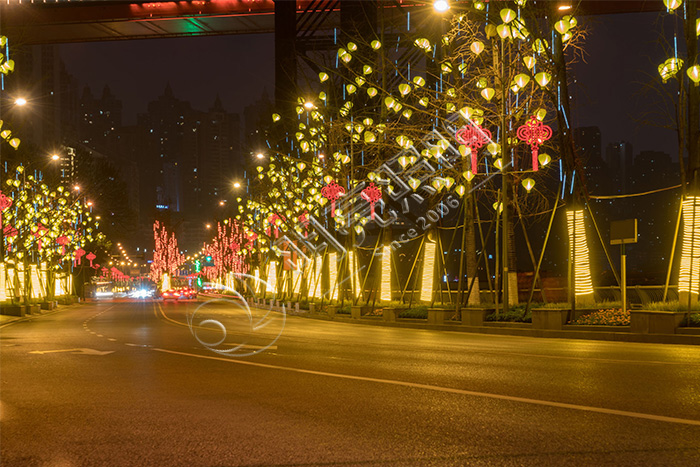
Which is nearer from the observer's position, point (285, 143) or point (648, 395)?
point (648, 395)

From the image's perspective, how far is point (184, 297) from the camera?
85.4m

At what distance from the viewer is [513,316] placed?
2191cm

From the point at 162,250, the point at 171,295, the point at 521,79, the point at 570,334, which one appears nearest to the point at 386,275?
the point at 570,334

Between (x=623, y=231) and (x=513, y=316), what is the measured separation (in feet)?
13.0

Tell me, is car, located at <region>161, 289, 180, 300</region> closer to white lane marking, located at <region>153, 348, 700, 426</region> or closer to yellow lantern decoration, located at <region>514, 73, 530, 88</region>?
yellow lantern decoration, located at <region>514, 73, 530, 88</region>

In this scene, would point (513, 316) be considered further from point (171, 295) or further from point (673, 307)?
point (171, 295)

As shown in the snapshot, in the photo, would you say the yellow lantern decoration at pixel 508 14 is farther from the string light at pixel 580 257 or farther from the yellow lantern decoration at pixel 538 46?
the string light at pixel 580 257

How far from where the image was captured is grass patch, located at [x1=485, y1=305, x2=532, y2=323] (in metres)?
21.5

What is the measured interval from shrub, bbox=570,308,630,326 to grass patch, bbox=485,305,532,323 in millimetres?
1913

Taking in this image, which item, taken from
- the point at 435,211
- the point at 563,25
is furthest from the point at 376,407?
the point at 435,211

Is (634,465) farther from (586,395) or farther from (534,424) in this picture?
(586,395)

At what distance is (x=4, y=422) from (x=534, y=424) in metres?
5.18

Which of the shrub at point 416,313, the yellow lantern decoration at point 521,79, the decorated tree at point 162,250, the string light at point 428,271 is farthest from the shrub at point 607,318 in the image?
the decorated tree at point 162,250

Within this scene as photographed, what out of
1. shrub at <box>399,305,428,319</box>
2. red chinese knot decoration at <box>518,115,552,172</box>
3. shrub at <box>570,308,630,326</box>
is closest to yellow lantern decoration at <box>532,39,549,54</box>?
red chinese knot decoration at <box>518,115,552,172</box>
